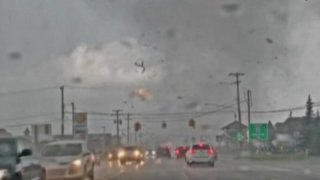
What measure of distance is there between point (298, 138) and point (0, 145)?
9146 centimetres

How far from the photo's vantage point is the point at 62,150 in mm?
28953

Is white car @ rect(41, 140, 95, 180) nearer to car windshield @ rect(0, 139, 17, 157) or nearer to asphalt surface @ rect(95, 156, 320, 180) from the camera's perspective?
asphalt surface @ rect(95, 156, 320, 180)

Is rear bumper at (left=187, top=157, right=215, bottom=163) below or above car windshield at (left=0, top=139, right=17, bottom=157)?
below

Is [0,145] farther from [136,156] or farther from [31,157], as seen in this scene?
[136,156]

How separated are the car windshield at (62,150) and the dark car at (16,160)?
7.39 metres

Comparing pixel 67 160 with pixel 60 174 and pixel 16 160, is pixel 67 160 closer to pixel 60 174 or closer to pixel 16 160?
pixel 60 174

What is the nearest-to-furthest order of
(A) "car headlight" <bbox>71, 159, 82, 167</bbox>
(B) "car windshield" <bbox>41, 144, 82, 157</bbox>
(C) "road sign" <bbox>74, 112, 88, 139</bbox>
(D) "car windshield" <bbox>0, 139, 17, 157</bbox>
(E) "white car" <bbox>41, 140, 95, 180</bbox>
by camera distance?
(D) "car windshield" <bbox>0, 139, 17, 157</bbox> < (E) "white car" <bbox>41, 140, 95, 180</bbox> < (A) "car headlight" <bbox>71, 159, 82, 167</bbox> < (B) "car windshield" <bbox>41, 144, 82, 157</bbox> < (C) "road sign" <bbox>74, 112, 88, 139</bbox>

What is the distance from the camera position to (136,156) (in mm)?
63562

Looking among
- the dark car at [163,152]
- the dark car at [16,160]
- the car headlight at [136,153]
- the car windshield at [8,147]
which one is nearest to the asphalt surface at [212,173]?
Answer: the dark car at [16,160]

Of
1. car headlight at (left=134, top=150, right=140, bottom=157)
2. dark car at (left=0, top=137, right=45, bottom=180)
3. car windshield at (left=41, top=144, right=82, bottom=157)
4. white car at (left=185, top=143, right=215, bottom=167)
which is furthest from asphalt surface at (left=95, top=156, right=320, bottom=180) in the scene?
car headlight at (left=134, top=150, right=140, bottom=157)

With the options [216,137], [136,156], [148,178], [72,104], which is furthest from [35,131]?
[216,137]

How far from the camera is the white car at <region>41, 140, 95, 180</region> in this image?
27547 mm

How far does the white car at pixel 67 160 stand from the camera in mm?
27547

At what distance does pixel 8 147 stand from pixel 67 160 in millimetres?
8256
